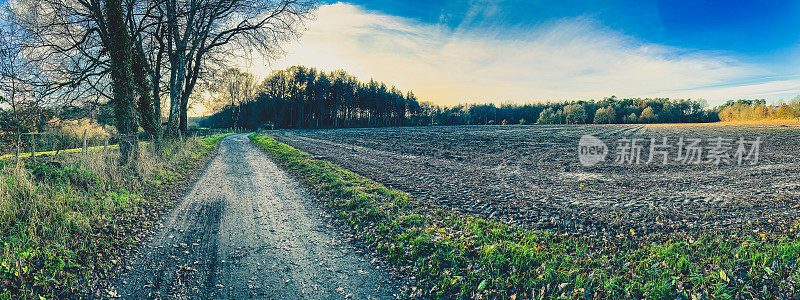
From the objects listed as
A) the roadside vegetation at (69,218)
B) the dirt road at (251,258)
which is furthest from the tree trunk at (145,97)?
the dirt road at (251,258)

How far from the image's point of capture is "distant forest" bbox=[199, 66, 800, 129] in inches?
2682

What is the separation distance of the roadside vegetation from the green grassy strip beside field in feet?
12.7

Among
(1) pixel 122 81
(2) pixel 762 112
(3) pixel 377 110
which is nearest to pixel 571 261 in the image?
(1) pixel 122 81

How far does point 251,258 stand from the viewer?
4.57 m

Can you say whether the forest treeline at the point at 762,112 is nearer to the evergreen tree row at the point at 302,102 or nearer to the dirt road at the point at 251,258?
the evergreen tree row at the point at 302,102

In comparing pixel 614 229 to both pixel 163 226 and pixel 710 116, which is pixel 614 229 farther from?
pixel 710 116

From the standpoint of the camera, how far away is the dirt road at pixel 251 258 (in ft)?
12.5

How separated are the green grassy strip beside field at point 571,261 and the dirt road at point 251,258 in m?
0.68

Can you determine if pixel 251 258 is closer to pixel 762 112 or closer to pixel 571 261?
pixel 571 261

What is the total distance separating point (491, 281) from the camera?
3.96 metres

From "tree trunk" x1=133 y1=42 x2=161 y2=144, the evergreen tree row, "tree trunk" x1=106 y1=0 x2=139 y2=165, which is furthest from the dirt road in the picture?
the evergreen tree row

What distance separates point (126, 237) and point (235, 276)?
2605 millimetres

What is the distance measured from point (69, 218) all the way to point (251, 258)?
11.4ft

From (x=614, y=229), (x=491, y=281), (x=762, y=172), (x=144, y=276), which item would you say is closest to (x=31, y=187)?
(x=144, y=276)
